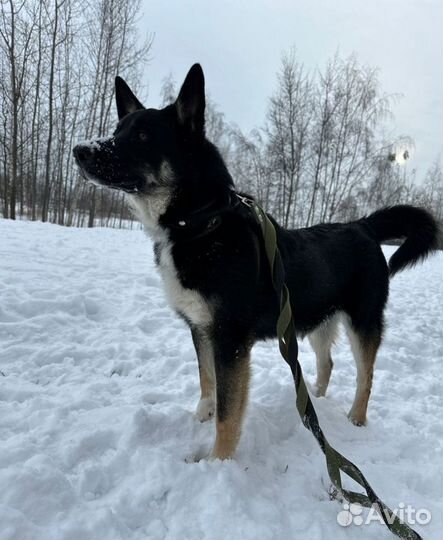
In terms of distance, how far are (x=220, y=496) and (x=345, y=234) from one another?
221cm

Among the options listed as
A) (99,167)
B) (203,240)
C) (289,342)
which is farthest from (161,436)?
(99,167)

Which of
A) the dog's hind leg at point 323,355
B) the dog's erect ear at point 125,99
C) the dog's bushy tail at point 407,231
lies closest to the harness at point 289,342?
the dog's erect ear at point 125,99

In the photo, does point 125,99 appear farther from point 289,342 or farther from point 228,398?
point 228,398

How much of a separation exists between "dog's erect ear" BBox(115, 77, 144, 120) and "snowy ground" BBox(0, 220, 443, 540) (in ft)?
7.27

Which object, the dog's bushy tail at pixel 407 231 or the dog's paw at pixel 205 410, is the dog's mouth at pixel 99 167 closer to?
the dog's paw at pixel 205 410

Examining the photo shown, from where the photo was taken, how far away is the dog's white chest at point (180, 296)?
2.40m

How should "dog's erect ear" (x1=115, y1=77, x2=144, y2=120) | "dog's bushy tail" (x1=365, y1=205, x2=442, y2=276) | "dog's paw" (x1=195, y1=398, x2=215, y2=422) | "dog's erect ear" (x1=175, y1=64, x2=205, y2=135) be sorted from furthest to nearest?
1. "dog's bushy tail" (x1=365, y1=205, x2=442, y2=276)
2. "dog's erect ear" (x1=115, y1=77, x2=144, y2=120)
3. "dog's paw" (x1=195, y1=398, x2=215, y2=422)
4. "dog's erect ear" (x1=175, y1=64, x2=205, y2=135)

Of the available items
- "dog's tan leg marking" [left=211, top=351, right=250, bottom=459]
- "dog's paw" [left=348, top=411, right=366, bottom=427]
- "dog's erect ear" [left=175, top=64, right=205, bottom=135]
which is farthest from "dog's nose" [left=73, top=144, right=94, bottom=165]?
"dog's paw" [left=348, top=411, right=366, bottom=427]

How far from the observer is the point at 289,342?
7.23 ft

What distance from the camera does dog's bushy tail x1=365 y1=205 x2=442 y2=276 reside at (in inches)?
132

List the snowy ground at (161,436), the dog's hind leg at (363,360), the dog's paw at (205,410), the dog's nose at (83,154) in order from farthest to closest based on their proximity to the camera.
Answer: the dog's hind leg at (363,360) < the dog's paw at (205,410) < the dog's nose at (83,154) < the snowy ground at (161,436)

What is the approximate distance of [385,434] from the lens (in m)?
2.93

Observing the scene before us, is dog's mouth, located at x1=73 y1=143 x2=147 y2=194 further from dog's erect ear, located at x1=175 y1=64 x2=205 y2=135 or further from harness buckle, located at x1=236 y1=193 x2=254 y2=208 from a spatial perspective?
harness buckle, located at x1=236 y1=193 x2=254 y2=208

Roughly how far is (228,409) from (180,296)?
2.55 ft
